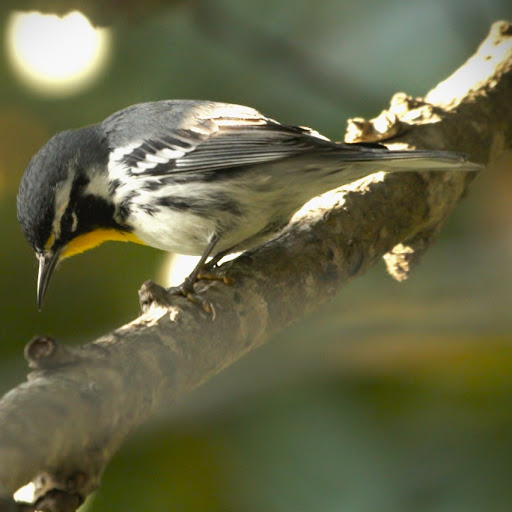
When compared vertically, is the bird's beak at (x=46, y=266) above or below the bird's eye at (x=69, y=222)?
below

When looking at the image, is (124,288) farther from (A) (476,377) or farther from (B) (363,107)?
(A) (476,377)

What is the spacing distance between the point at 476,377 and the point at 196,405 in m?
0.41

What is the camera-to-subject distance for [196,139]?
3.61ft

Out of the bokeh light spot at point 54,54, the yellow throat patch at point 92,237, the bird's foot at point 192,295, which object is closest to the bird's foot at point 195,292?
the bird's foot at point 192,295

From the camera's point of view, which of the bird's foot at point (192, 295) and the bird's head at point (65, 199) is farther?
the bird's head at point (65, 199)

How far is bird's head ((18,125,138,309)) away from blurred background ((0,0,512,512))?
0.23 metres

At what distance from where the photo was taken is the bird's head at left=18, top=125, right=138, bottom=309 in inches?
43.2

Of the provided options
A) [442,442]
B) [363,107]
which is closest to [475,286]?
[442,442]

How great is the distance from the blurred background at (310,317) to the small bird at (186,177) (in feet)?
0.56

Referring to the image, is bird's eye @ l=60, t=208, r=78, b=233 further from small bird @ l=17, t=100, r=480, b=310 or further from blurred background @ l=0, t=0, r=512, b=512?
blurred background @ l=0, t=0, r=512, b=512

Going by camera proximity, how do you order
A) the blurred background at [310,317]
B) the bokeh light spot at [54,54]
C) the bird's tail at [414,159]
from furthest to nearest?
the bokeh light spot at [54,54] → the bird's tail at [414,159] → the blurred background at [310,317]

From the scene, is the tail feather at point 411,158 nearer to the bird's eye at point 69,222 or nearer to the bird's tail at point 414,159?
the bird's tail at point 414,159

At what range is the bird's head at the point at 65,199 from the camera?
110 cm

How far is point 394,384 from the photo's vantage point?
1079 millimetres
